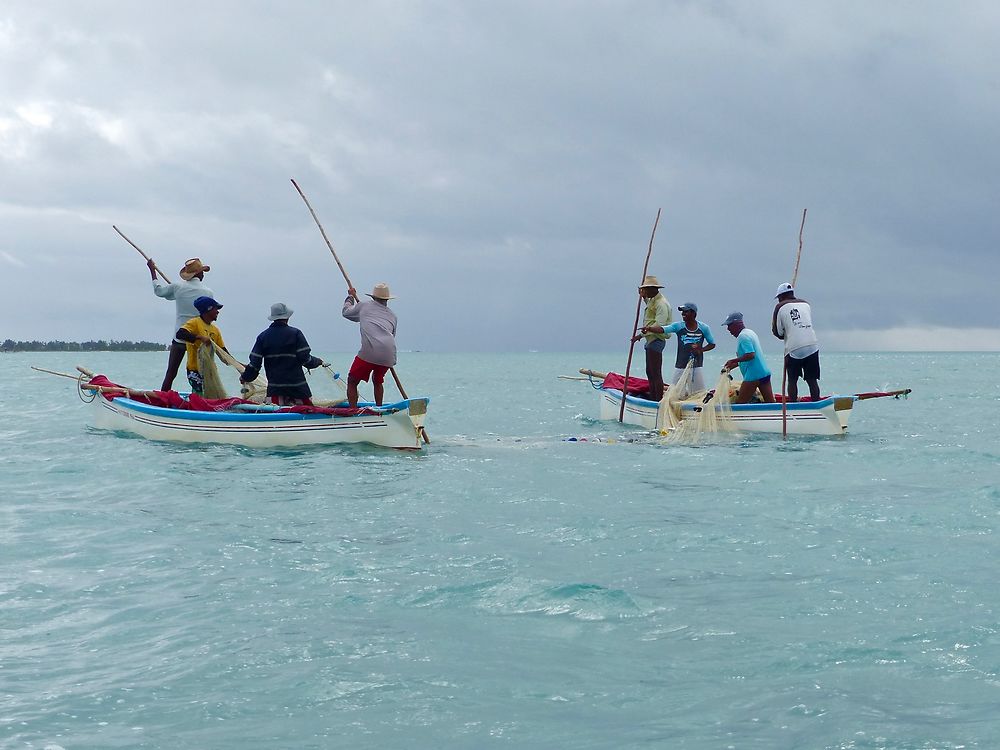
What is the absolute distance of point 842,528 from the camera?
9594 mm

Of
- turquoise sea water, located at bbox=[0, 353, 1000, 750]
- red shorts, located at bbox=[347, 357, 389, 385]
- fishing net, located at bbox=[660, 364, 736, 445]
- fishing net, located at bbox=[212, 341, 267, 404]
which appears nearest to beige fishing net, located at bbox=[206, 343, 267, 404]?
fishing net, located at bbox=[212, 341, 267, 404]

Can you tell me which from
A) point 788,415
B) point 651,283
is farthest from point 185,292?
point 788,415

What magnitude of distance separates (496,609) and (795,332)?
1213 cm

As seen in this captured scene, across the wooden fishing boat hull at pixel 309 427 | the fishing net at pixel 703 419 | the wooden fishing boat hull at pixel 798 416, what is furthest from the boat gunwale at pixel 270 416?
the wooden fishing boat hull at pixel 798 416

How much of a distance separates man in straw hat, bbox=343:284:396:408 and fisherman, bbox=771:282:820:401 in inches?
278

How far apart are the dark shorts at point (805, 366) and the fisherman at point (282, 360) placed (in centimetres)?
826

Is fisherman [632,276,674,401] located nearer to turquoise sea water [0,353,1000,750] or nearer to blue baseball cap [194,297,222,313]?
turquoise sea water [0,353,1000,750]

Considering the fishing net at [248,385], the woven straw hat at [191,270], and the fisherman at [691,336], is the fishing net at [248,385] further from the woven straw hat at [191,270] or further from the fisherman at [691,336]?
the fisherman at [691,336]

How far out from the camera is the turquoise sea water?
15.9 feet

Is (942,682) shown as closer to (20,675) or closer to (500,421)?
(20,675)

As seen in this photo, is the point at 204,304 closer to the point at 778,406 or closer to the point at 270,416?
the point at 270,416

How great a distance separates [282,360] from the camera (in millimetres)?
14812

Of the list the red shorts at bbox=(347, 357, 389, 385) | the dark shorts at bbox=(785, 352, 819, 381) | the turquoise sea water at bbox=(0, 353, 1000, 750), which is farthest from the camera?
the dark shorts at bbox=(785, 352, 819, 381)

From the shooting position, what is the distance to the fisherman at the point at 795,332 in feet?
57.2
